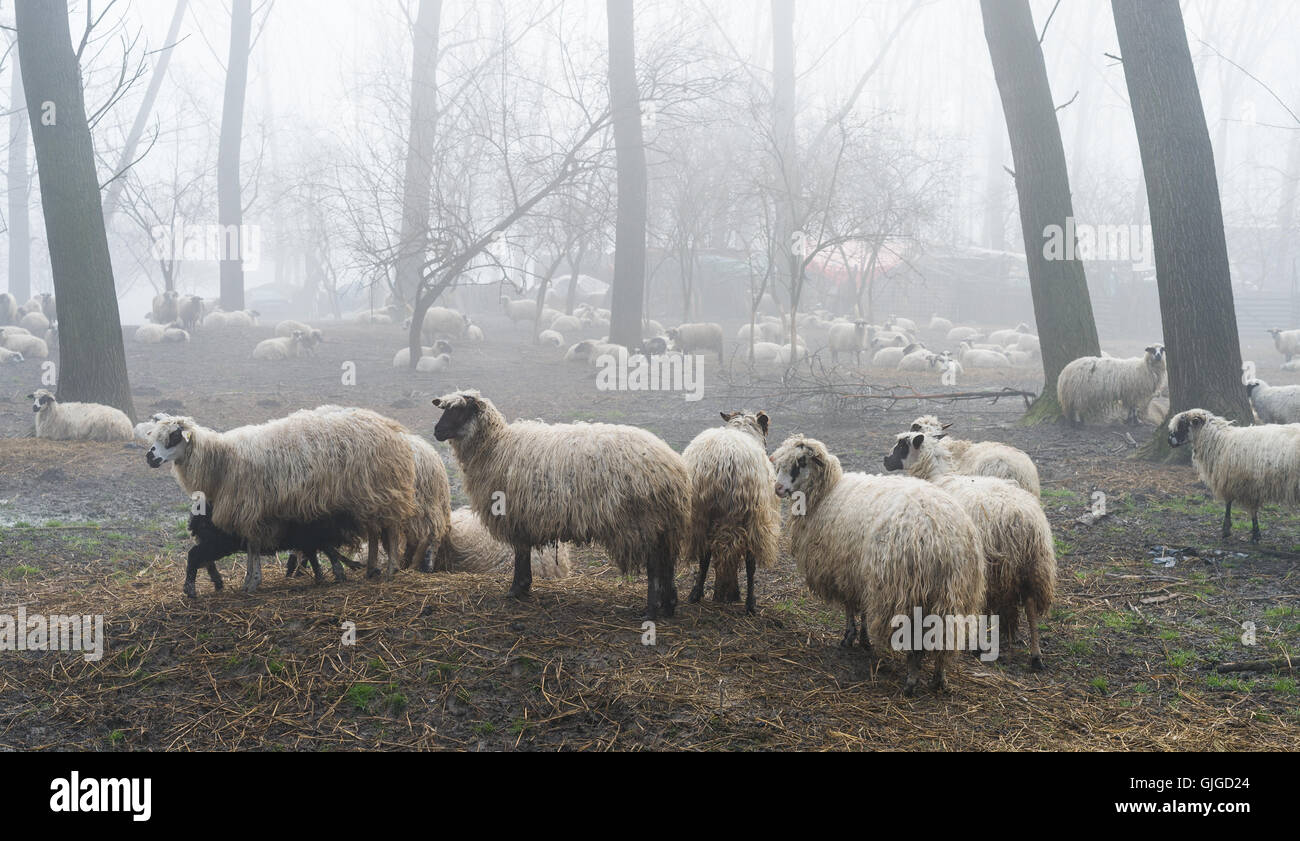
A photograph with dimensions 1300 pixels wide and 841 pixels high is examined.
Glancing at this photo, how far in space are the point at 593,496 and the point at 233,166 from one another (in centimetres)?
3271

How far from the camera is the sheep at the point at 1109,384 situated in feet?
43.3

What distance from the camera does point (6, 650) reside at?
227 inches

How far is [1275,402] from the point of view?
13266 millimetres

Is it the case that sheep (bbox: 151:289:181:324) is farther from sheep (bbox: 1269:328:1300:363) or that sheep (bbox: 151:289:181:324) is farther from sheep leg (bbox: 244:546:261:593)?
sheep (bbox: 1269:328:1300:363)

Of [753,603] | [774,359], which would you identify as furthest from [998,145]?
[753,603]

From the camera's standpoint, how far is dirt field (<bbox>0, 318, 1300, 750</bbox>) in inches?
185

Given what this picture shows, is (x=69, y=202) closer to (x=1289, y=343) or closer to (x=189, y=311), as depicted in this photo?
(x=189, y=311)

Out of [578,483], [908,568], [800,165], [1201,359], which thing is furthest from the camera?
[800,165]

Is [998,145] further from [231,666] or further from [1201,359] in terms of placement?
[231,666]

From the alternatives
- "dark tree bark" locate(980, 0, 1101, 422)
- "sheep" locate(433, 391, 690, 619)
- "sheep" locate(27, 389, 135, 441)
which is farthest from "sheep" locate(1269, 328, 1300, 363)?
"sheep" locate(27, 389, 135, 441)

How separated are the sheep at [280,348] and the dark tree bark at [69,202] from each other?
31.0 feet

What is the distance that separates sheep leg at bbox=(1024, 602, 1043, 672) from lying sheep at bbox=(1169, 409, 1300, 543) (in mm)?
3794

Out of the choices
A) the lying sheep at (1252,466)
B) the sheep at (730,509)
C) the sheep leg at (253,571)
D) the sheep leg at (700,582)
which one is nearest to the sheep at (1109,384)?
the lying sheep at (1252,466)

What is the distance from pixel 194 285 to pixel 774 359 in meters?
64.6
